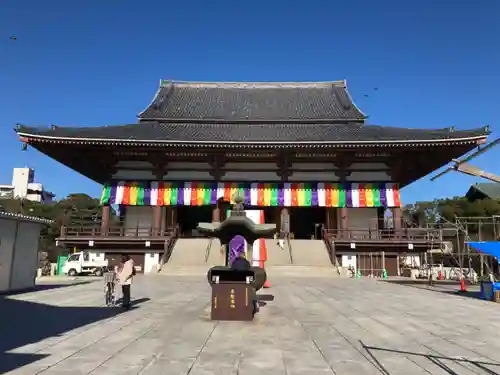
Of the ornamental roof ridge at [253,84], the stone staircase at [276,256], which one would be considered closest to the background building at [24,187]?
the ornamental roof ridge at [253,84]

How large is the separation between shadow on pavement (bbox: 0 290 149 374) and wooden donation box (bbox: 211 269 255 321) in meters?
2.45

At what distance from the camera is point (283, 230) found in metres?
24.6

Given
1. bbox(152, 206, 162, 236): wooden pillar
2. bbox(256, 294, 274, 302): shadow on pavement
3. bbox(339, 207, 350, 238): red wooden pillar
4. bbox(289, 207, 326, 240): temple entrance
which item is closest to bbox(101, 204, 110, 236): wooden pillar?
bbox(152, 206, 162, 236): wooden pillar

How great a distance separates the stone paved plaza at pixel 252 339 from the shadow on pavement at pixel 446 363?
1cm

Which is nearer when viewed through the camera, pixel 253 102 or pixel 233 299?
pixel 233 299

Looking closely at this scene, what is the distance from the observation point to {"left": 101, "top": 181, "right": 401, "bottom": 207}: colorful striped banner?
83.1ft

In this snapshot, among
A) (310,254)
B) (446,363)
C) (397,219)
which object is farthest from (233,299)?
(397,219)

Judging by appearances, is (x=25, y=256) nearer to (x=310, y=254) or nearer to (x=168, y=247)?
(x=168, y=247)

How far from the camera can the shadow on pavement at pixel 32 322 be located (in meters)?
5.07

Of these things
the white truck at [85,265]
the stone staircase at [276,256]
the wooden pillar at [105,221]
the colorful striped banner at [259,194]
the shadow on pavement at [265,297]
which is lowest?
the shadow on pavement at [265,297]

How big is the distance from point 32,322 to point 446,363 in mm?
7307

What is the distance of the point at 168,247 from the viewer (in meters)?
23.2

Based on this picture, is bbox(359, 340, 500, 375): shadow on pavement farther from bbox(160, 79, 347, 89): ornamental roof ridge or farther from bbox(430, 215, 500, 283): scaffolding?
bbox(160, 79, 347, 89): ornamental roof ridge

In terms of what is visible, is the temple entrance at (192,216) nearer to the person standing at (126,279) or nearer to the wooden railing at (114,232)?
the wooden railing at (114,232)
